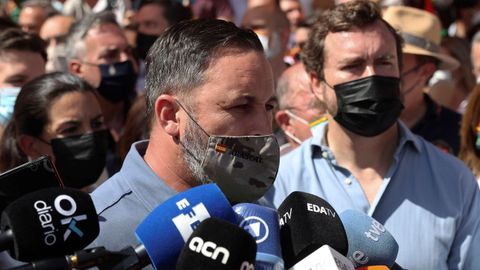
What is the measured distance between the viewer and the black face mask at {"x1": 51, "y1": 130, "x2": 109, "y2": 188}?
5.49 metres

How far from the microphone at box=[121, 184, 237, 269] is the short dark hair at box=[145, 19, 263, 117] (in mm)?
718

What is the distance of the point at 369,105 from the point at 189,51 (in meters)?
1.96

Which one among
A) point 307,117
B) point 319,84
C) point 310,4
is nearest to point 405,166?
point 319,84

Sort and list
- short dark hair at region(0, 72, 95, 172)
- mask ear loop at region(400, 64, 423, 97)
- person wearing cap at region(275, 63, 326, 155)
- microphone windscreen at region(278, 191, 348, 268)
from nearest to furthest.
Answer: microphone windscreen at region(278, 191, 348, 268), short dark hair at region(0, 72, 95, 172), person wearing cap at region(275, 63, 326, 155), mask ear loop at region(400, 64, 423, 97)

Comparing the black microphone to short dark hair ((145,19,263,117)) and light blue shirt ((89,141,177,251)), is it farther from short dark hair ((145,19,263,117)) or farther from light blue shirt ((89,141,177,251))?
short dark hair ((145,19,263,117))

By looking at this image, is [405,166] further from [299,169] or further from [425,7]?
[425,7]

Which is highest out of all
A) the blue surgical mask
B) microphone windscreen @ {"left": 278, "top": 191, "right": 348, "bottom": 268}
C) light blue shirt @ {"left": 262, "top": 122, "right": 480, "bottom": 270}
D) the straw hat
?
microphone windscreen @ {"left": 278, "top": 191, "right": 348, "bottom": 268}

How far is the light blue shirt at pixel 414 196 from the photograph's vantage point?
15.0 feet

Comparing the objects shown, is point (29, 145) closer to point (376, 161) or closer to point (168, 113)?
point (376, 161)

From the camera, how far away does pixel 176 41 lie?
335cm

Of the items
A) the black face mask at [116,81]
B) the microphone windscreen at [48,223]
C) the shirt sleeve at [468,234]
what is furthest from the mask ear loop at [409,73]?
the microphone windscreen at [48,223]

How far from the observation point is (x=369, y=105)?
505 cm

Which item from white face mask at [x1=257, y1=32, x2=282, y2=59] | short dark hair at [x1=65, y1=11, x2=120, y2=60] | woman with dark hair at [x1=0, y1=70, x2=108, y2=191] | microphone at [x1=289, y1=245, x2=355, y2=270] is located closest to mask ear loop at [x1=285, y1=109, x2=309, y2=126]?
woman with dark hair at [x1=0, y1=70, x2=108, y2=191]

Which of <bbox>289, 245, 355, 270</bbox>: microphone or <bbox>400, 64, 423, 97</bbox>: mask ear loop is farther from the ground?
<bbox>289, 245, 355, 270</bbox>: microphone
